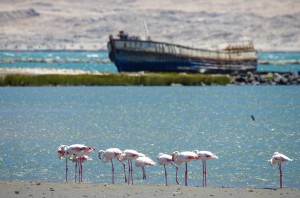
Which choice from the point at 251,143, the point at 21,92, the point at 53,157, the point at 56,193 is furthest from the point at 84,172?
the point at 21,92

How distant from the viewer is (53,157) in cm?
2545

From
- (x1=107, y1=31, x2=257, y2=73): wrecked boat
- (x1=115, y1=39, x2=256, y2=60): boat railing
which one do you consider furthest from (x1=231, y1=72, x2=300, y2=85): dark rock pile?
(x1=115, y1=39, x2=256, y2=60): boat railing

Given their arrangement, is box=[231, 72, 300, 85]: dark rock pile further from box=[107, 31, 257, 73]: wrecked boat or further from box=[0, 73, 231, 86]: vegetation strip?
box=[107, 31, 257, 73]: wrecked boat

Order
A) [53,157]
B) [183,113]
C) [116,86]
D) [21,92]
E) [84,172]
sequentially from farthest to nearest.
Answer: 1. [116,86]
2. [21,92]
3. [183,113]
4. [53,157]
5. [84,172]

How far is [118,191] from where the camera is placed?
18.5 m

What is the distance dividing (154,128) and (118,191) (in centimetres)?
1707

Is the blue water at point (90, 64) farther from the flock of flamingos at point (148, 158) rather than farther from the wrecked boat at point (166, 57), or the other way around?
the flock of flamingos at point (148, 158)

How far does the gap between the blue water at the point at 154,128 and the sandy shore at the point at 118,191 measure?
184 cm

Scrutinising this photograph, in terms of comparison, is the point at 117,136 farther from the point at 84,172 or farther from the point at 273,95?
the point at 273,95

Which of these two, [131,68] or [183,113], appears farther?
[131,68]

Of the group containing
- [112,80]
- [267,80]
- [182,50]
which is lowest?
[267,80]

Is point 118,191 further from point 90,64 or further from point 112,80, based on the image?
point 90,64

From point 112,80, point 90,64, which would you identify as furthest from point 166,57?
point 90,64

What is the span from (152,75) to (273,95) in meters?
11.6
